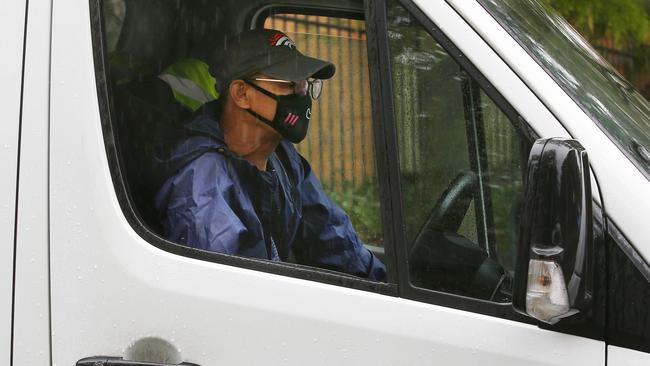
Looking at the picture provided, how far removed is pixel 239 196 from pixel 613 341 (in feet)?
3.06

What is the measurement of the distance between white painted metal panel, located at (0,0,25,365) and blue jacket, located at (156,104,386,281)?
0.34m

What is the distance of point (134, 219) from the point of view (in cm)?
241

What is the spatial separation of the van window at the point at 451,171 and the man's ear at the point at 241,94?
0.53 meters

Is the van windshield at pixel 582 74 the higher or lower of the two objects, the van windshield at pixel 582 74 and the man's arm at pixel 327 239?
the higher

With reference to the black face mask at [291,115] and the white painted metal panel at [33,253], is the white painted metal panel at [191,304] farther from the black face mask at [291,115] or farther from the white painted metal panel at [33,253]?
the black face mask at [291,115]

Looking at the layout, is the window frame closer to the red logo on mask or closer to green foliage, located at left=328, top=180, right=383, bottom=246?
green foliage, located at left=328, top=180, right=383, bottom=246

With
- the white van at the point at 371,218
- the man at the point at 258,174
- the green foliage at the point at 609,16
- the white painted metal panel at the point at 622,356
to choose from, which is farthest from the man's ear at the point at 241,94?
the green foliage at the point at 609,16

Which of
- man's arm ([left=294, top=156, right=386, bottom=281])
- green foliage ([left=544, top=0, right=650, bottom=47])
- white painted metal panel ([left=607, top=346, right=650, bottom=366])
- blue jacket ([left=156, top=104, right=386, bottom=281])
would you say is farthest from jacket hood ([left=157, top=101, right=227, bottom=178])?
green foliage ([left=544, top=0, right=650, bottom=47])

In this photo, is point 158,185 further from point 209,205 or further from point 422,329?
point 422,329

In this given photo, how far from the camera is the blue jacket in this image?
247cm

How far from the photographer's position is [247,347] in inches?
90.6

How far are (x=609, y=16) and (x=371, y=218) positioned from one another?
595 cm

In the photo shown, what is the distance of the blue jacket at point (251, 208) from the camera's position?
2.47 m

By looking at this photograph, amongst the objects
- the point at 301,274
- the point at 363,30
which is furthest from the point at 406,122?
the point at 301,274
